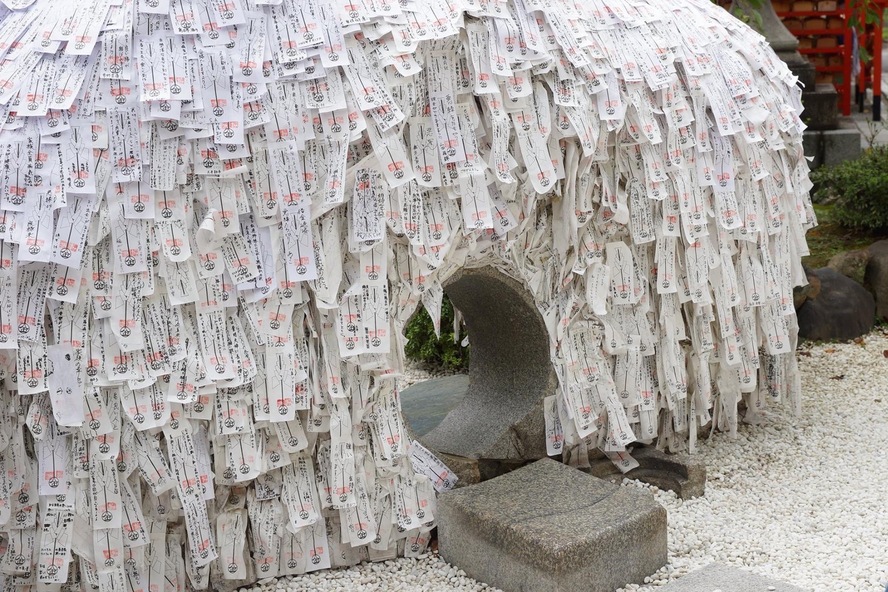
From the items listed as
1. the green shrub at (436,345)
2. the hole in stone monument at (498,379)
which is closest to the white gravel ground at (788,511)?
the hole in stone monument at (498,379)

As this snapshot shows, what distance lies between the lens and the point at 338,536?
344cm

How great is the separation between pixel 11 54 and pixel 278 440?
1413mm

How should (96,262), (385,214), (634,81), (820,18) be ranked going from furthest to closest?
(820,18), (634,81), (385,214), (96,262)

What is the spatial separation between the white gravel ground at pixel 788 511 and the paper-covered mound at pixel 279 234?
195 mm

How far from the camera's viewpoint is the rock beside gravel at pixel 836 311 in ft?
18.4

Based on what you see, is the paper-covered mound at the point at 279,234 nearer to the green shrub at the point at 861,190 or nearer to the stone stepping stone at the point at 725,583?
the stone stepping stone at the point at 725,583

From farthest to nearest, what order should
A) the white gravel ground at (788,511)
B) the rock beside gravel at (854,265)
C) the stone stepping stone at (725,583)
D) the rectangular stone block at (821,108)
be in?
the rectangular stone block at (821,108), the rock beside gravel at (854,265), the white gravel ground at (788,511), the stone stepping stone at (725,583)

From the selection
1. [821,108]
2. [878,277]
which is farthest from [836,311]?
[821,108]

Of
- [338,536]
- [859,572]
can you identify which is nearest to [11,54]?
[338,536]

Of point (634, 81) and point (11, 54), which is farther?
point (634, 81)

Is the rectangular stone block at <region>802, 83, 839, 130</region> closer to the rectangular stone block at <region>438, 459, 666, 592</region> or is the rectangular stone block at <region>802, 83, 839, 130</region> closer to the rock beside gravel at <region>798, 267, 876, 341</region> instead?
the rock beside gravel at <region>798, 267, 876, 341</region>

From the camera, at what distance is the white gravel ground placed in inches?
131

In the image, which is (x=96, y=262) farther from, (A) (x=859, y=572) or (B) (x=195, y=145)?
(A) (x=859, y=572)

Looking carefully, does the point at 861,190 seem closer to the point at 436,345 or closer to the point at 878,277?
the point at 878,277
